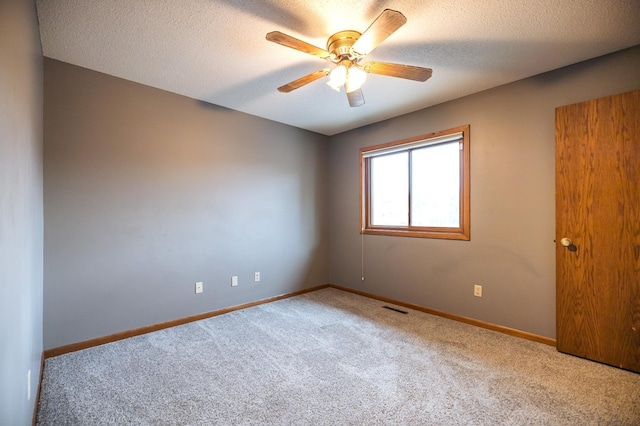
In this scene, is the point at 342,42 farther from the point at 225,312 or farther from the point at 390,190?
the point at 225,312

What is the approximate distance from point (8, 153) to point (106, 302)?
1947 mm

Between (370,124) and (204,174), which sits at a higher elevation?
(370,124)

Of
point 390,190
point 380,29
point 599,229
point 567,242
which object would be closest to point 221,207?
point 390,190

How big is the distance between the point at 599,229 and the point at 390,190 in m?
2.12

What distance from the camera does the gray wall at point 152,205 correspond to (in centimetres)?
238

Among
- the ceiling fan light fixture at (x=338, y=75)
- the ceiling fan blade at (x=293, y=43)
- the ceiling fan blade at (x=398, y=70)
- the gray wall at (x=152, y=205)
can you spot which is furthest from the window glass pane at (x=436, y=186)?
the ceiling fan blade at (x=293, y=43)

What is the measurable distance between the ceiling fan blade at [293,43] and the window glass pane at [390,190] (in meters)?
2.16

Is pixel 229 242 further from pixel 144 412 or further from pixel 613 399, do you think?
pixel 613 399

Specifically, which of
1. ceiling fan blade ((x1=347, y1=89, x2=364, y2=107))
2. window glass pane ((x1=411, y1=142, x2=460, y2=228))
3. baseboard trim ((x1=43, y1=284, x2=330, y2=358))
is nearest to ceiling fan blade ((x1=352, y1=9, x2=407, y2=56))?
ceiling fan blade ((x1=347, y1=89, x2=364, y2=107))

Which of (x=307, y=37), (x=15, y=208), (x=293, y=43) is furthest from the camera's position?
(x=307, y=37)

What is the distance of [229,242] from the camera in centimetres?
342

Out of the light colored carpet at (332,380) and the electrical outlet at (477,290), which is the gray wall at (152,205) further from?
the electrical outlet at (477,290)

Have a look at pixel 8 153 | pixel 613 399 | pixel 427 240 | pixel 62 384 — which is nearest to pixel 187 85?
pixel 8 153

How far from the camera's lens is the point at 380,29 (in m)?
1.59
